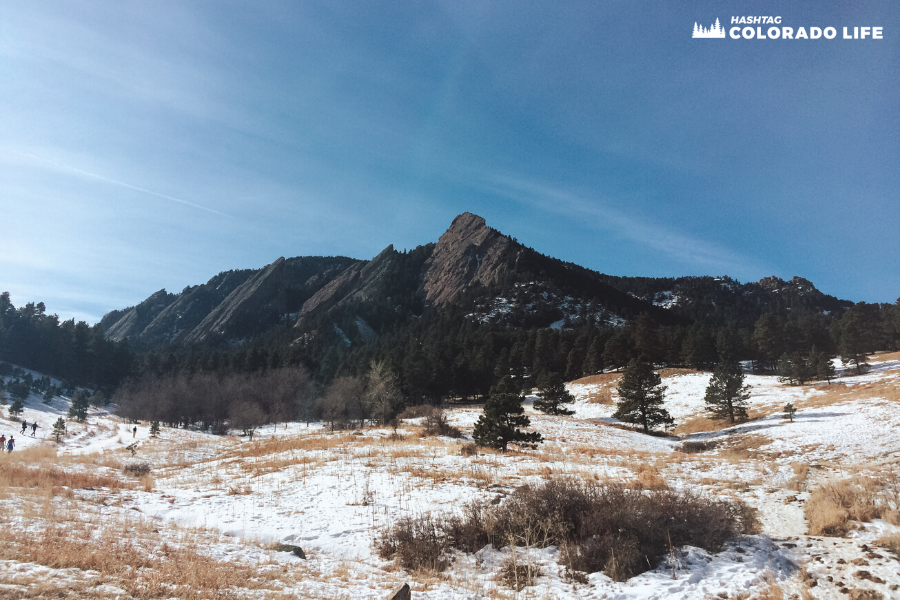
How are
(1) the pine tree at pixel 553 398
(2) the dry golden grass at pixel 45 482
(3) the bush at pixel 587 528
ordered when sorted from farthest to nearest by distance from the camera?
(1) the pine tree at pixel 553 398
(2) the dry golden grass at pixel 45 482
(3) the bush at pixel 587 528

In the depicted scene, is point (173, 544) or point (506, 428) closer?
point (173, 544)

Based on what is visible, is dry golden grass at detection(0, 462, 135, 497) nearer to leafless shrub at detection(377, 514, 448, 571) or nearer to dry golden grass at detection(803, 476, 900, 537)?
leafless shrub at detection(377, 514, 448, 571)

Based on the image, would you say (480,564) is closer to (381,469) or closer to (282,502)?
(282,502)

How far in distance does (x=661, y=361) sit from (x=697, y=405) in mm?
32693

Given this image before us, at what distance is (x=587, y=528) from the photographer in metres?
9.42

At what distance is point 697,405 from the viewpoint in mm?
53000

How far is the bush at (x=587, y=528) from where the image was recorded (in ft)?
28.1

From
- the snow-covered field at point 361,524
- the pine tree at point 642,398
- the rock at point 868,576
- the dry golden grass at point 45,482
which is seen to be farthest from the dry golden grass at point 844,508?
the pine tree at point 642,398

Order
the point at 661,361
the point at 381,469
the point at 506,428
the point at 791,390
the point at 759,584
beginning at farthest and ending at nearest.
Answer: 1. the point at 661,361
2. the point at 791,390
3. the point at 506,428
4. the point at 381,469
5. the point at 759,584

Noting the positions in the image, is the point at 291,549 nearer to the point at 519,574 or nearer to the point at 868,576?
the point at 519,574

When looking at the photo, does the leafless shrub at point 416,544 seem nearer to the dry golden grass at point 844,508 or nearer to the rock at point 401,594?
the rock at point 401,594

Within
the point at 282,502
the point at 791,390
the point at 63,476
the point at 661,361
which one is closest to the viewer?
the point at 282,502

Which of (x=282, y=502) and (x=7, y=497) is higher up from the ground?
(x=7, y=497)

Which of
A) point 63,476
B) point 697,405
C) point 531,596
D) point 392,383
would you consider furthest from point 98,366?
point 531,596
